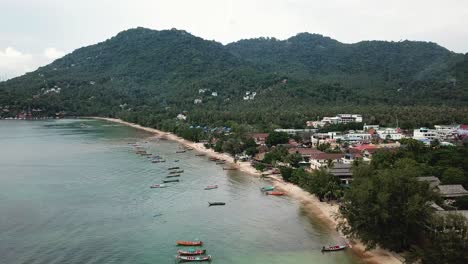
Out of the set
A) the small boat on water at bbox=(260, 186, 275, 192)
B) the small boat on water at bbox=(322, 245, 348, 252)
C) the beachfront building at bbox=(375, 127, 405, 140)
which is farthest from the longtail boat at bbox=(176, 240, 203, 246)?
the beachfront building at bbox=(375, 127, 405, 140)

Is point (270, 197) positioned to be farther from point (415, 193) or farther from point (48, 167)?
point (48, 167)

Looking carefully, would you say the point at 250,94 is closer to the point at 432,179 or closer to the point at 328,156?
the point at 328,156

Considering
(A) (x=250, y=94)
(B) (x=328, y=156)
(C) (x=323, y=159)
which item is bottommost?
(C) (x=323, y=159)

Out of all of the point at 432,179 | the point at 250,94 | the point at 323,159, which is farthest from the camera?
the point at 250,94

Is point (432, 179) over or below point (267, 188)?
over

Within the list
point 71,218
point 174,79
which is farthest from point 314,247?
point 174,79

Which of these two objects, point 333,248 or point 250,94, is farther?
point 250,94

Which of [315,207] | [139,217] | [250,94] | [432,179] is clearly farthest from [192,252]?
[250,94]
